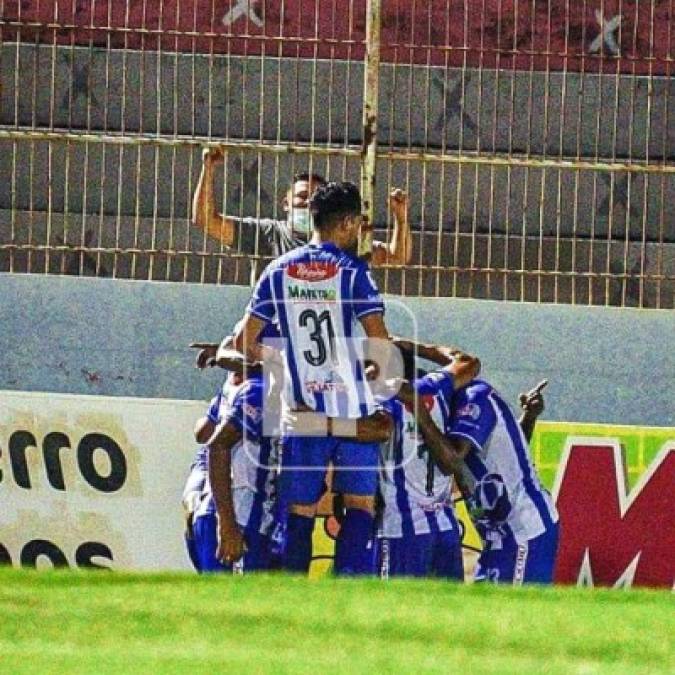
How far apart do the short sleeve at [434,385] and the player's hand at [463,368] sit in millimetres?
64

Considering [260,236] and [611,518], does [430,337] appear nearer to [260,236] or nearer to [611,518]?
[260,236]

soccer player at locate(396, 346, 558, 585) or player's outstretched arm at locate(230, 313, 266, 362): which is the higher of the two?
player's outstretched arm at locate(230, 313, 266, 362)

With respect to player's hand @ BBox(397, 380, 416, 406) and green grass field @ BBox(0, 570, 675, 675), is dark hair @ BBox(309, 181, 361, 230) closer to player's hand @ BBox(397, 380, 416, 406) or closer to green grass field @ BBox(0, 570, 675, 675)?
player's hand @ BBox(397, 380, 416, 406)

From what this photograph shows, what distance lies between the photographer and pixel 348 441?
984cm

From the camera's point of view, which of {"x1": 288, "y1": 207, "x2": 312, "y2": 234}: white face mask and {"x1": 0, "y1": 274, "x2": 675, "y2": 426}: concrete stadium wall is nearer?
{"x1": 0, "y1": 274, "x2": 675, "y2": 426}: concrete stadium wall

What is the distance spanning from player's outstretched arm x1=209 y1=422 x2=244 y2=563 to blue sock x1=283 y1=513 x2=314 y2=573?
26cm

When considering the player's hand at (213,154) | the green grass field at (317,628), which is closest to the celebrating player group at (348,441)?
the player's hand at (213,154)

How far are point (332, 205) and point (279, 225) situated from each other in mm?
1030

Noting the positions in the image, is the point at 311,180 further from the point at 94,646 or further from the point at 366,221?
the point at 94,646

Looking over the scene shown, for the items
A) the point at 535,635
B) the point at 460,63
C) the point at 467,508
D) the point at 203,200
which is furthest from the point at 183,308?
the point at 535,635

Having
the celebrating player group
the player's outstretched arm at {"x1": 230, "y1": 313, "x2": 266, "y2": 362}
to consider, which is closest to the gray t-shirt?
the celebrating player group

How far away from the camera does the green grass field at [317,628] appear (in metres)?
5.37

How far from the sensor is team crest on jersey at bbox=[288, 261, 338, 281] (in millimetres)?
9797

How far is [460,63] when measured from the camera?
43.3 ft
